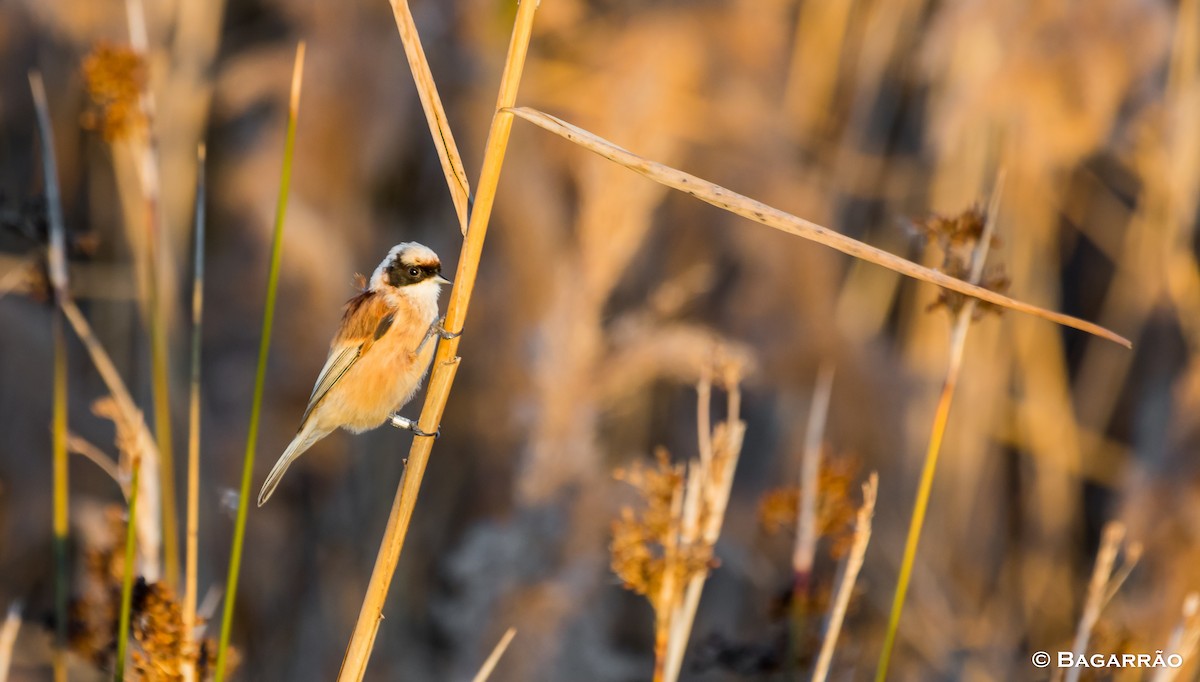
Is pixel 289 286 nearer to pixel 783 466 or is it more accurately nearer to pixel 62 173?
pixel 62 173

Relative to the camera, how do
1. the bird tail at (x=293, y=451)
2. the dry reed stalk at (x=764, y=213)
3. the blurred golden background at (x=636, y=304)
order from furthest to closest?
the blurred golden background at (x=636, y=304)
the bird tail at (x=293, y=451)
the dry reed stalk at (x=764, y=213)

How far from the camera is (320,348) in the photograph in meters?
3.30

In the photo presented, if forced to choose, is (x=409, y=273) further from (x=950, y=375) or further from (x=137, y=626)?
(x=950, y=375)

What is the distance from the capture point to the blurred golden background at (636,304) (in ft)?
9.50

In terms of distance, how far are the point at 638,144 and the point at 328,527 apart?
1851 millimetres

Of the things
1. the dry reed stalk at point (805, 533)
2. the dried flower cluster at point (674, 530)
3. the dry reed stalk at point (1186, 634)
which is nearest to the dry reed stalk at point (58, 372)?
the dried flower cluster at point (674, 530)

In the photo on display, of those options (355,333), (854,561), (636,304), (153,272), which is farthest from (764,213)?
(636,304)

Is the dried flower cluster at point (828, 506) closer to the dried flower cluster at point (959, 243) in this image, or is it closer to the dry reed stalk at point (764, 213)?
the dried flower cluster at point (959, 243)

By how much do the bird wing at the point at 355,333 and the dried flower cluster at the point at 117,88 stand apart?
1.61ft

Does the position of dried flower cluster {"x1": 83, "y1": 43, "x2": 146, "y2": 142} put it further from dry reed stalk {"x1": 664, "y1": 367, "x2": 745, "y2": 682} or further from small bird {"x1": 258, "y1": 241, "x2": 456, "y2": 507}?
dry reed stalk {"x1": 664, "y1": 367, "x2": 745, "y2": 682}

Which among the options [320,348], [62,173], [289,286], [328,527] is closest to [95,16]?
[62,173]

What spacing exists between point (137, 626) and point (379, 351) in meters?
0.59

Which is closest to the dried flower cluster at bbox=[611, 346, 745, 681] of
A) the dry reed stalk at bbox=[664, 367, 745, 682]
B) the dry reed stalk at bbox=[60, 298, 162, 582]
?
the dry reed stalk at bbox=[664, 367, 745, 682]

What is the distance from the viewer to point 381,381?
1712mm
